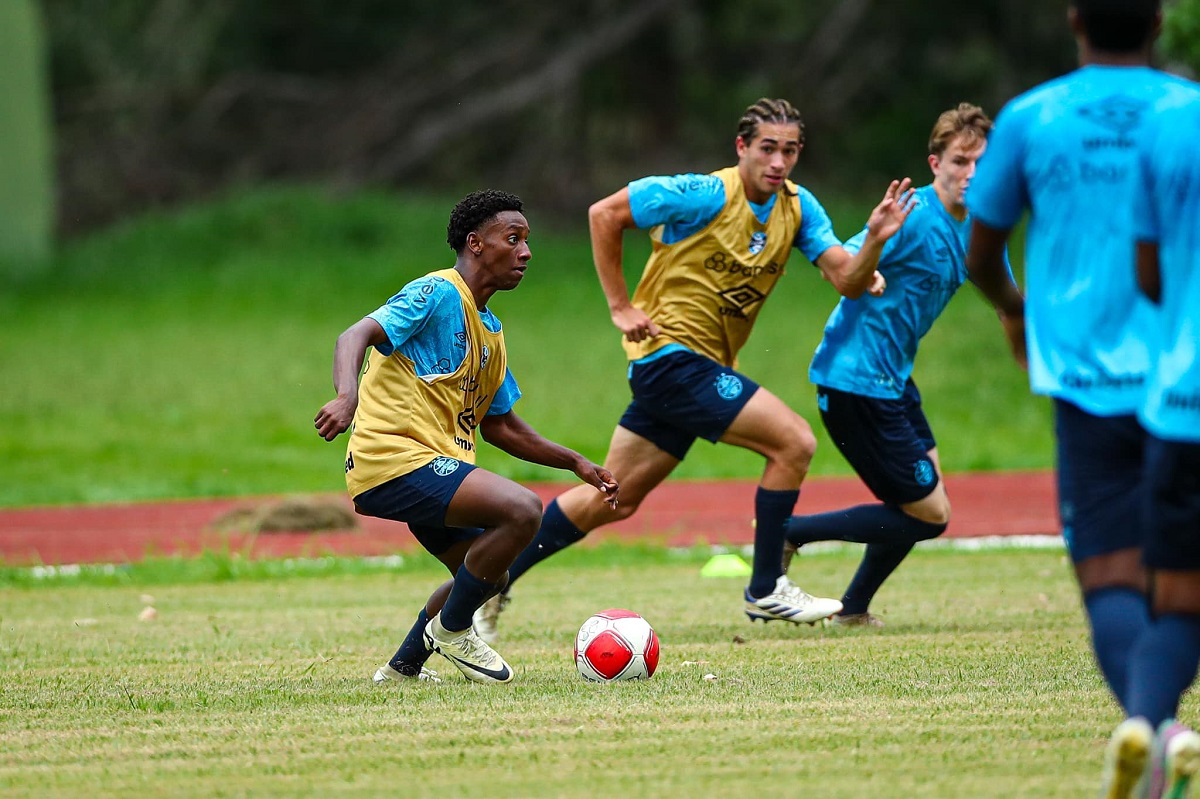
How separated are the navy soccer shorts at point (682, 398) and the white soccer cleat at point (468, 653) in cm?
179

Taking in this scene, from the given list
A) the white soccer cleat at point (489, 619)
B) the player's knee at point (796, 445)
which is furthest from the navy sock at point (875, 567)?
the white soccer cleat at point (489, 619)

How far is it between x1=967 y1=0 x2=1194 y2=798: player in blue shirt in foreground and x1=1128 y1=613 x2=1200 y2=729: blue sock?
86 millimetres

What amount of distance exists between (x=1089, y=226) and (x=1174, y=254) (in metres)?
0.23

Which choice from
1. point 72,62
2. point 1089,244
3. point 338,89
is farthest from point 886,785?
point 72,62

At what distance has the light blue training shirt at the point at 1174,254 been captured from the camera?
13.0 feet

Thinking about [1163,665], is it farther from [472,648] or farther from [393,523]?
[393,523]

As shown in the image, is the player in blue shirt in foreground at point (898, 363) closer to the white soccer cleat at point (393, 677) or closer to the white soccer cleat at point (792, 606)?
the white soccer cleat at point (792, 606)

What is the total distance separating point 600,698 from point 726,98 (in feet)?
103

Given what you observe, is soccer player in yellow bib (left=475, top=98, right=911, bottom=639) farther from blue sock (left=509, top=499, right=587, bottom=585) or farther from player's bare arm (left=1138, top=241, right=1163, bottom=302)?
player's bare arm (left=1138, top=241, right=1163, bottom=302)

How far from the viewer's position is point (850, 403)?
26.0 ft

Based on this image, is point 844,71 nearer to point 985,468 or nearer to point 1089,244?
point 985,468

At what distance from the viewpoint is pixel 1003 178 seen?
436cm

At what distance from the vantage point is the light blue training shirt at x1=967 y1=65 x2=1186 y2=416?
4.22m

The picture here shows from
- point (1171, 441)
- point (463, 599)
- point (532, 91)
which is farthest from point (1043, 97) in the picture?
point (532, 91)
